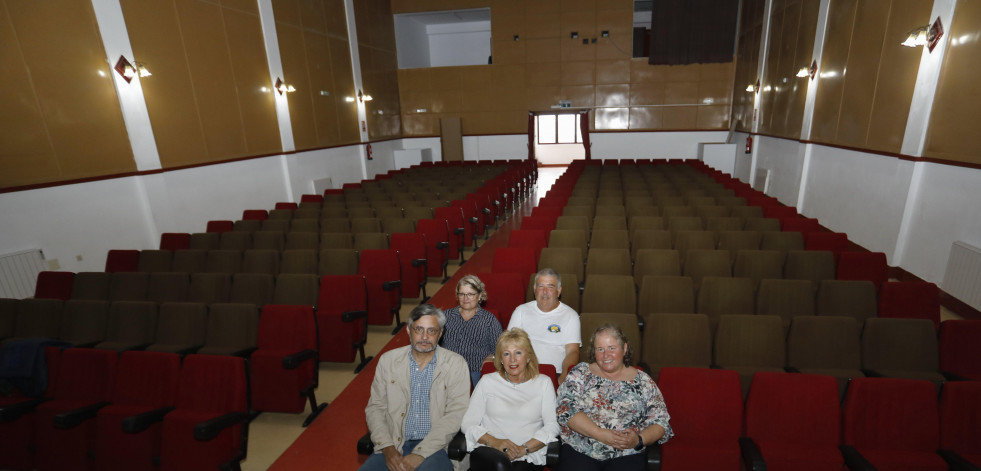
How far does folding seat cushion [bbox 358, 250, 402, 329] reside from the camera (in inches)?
163

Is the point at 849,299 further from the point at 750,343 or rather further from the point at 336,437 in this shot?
the point at 336,437

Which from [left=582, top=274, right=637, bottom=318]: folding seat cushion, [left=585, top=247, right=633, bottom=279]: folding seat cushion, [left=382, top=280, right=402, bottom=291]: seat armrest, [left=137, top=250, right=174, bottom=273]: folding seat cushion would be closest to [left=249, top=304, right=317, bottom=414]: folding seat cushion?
[left=382, top=280, right=402, bottom=291]: seat armrest

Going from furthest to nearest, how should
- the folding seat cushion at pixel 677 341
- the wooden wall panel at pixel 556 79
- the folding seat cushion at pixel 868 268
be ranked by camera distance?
the wooden wall panel at pixel 556 79 < the folding seat cushion at pixel 868 268 < the folding seat cushion at pixel 677 341

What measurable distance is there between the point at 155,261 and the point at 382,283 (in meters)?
2.72

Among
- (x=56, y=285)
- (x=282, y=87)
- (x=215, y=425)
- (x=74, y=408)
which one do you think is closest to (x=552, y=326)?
(x=215, y=425)

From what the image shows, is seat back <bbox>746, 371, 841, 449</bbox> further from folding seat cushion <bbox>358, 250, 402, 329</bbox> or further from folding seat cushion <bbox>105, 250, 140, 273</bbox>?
folding seat cushion <bbox>105, 250, 140, 273</bbox>

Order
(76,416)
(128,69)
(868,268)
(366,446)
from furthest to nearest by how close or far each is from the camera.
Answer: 1. (128,69)
2. (868,268)
3. (76,416)
4. (366,446)

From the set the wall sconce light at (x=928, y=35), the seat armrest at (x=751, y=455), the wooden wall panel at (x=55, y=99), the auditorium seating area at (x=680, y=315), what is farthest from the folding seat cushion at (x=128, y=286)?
the wall sconce light at (x=928, y=35)

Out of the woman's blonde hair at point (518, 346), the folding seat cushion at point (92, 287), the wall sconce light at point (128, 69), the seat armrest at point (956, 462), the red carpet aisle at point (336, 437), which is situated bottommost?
the red carpet aisle at point (336, 437)

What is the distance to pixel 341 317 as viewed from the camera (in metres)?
3.45

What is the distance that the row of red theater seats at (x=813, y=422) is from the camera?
204 centimetres

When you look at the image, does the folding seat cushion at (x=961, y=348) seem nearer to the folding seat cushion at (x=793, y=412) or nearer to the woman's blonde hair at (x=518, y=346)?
the folding seat cushion at (x=793, y=412)

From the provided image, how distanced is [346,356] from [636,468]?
2.41 m

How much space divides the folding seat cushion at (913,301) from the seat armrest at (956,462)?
1.69 m
